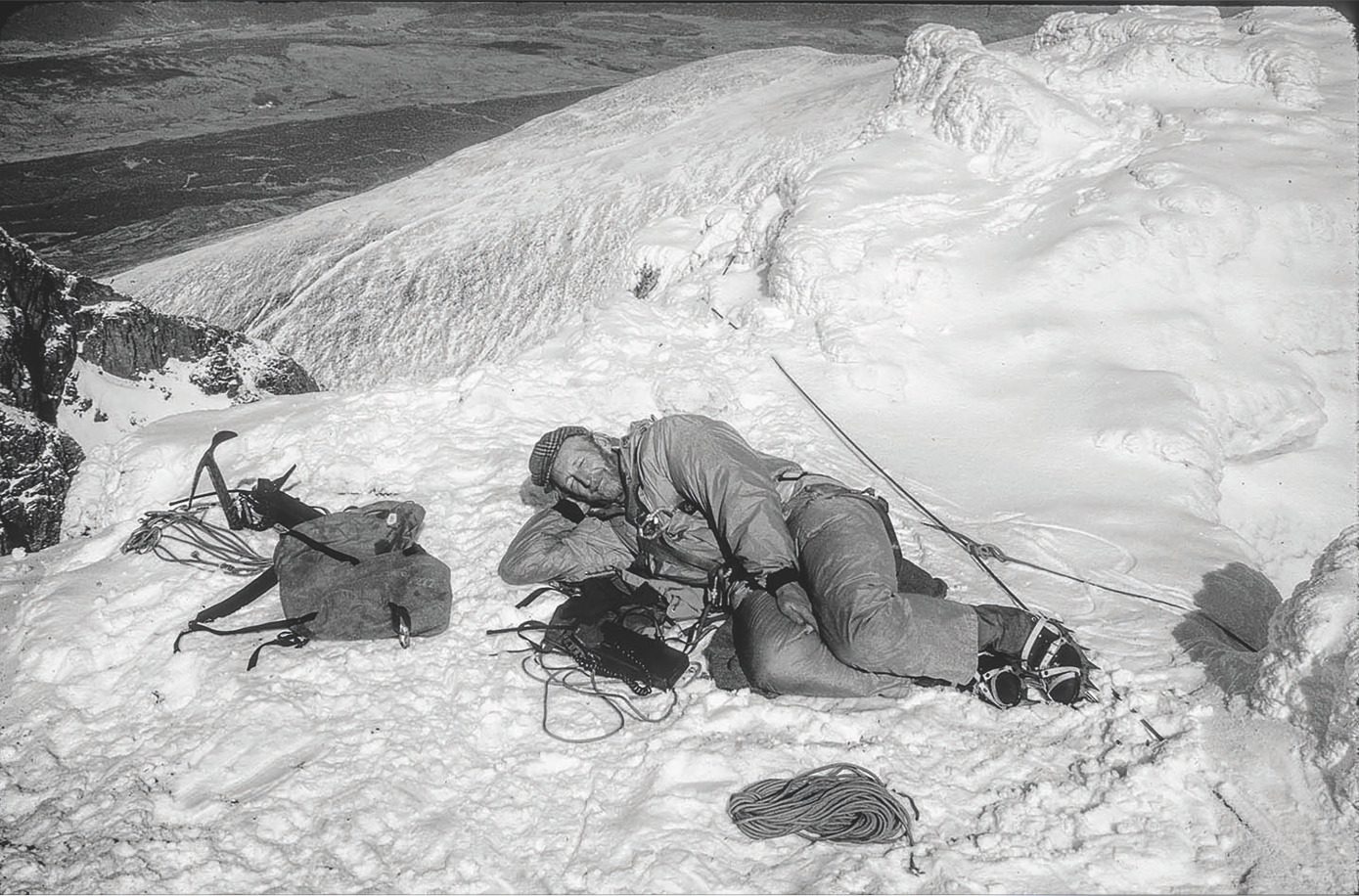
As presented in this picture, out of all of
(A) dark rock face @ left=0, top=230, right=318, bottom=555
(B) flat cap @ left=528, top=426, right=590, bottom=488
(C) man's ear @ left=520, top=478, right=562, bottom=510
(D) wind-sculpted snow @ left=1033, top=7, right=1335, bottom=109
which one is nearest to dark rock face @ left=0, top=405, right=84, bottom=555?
(A) dark rock face @ left=0, top=230, right=318, bottom=555

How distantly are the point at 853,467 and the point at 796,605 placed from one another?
1.86m

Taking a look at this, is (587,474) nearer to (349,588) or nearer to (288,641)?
(349,588)

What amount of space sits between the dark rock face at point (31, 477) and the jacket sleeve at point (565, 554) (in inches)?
131

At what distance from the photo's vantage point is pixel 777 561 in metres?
3.13

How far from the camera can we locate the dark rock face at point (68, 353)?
530 cm

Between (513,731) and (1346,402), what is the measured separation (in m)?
5.56

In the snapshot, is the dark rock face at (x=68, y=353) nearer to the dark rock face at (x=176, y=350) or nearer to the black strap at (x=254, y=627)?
the dark rock face at (x=176, y=350)

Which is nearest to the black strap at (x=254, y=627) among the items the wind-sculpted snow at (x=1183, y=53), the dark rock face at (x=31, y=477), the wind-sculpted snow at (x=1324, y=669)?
the dark rock face at (x=31, y=477)

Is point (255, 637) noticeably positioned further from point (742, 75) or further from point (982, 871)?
point (742, 75)

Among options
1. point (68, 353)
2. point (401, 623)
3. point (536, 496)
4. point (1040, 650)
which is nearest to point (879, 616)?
point (1040, 650)

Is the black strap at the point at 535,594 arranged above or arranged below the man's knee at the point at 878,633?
below

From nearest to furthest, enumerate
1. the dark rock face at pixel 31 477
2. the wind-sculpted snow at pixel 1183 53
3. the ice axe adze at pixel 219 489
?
the ice axe adze at pixel 219 489 → the dark rock face at pixel 31 477 → the wind-sculpted snow at pixel 1183 53

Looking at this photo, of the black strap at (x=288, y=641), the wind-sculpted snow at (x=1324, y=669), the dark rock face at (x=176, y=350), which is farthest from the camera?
the dark rock face at (x=176, y=350)

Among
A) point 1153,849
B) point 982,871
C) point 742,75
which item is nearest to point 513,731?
point 982,871
